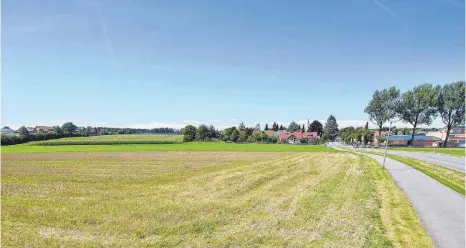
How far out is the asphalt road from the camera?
25.9ft

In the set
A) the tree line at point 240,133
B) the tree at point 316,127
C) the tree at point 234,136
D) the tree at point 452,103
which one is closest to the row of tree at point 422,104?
the tree at point 452,103

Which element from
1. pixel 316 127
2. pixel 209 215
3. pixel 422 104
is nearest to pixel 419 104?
pixel 422 104

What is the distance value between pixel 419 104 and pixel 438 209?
264 feet

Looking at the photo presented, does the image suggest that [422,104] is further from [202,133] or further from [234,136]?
[202,133]

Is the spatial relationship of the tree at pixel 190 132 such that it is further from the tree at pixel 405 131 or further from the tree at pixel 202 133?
the tree at pixel 405 131

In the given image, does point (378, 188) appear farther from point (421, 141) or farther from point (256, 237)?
point (421, 141)

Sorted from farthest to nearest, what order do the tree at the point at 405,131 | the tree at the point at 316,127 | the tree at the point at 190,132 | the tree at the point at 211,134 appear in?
the tree at the point at 316,127, the tree at the point at 405,131, the tree at the point at 211,134, the tree at the point at 190,132

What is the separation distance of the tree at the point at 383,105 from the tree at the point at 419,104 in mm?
1866

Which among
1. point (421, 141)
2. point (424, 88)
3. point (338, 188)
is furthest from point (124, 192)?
point (421, 141)

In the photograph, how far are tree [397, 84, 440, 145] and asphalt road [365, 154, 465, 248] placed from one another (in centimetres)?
7254

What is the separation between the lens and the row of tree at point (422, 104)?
74812mm

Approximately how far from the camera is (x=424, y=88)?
77.7m

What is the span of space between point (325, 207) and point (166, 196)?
A: 6.90 meters

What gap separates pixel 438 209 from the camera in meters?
10.6
